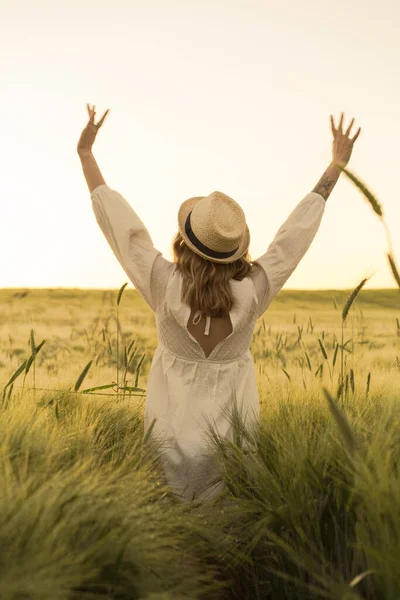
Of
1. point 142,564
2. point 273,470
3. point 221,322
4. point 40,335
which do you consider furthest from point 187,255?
point 40,335

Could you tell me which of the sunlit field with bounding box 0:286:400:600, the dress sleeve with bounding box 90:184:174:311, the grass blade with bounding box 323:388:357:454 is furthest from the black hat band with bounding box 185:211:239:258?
the grass blade with bounding box 323:388:357:454

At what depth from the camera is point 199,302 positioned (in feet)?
7.56

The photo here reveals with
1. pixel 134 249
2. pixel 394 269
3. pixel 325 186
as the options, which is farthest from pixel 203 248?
pixel 394 269

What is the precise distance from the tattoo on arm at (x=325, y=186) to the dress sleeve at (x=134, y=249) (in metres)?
0.62

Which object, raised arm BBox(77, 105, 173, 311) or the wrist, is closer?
raised arm BBox(77, 105, 173, 311)

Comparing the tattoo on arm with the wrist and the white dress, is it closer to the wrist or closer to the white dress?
the white dress

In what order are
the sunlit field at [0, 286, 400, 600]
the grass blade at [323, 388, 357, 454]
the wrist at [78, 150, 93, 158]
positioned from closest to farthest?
the grass blade at [323, 388, 357, 454] → the sunlit field at [0, 286, 400, 600] → the wrist at [78, 150, 93, 158]

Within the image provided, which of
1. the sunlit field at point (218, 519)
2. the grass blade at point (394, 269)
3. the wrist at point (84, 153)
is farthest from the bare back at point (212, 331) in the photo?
the grass blade at point (394, 269)

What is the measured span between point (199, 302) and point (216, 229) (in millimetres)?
235

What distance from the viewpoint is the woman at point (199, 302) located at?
2.33m

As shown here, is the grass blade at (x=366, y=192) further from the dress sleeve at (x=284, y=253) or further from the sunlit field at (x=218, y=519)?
the dress sleeve at (x=284, y=253)

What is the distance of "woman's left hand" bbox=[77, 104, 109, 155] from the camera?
2.58 meters

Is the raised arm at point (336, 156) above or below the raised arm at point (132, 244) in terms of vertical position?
above

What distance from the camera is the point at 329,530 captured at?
5.13ft
